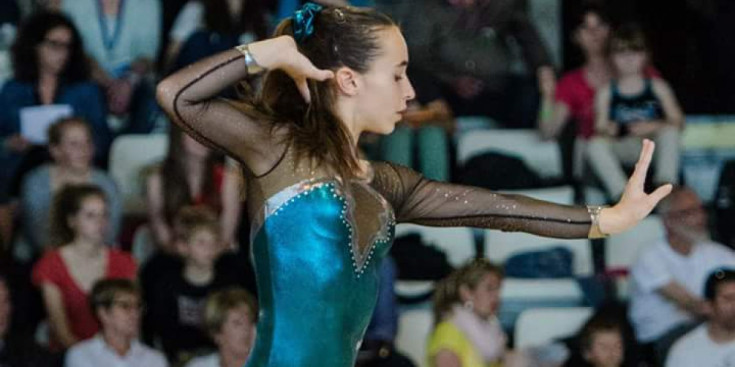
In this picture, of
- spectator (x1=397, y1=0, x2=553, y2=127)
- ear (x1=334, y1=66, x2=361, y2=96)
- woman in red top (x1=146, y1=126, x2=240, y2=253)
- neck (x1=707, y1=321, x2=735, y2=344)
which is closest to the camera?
ear (x1=334, y1=66, x2=361, y2=96)

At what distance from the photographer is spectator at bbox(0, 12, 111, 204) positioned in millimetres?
7875

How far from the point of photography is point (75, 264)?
7.37 metres

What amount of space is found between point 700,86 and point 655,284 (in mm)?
1532

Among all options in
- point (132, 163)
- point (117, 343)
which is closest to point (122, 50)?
point (132, 163)

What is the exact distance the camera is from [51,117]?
25.6 feet

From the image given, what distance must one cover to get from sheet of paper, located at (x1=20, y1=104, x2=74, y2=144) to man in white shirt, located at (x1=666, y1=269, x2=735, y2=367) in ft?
9.50

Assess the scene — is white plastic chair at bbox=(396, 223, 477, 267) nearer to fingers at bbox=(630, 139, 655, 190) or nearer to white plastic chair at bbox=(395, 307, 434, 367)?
white plastic chair at bbox=(395, 307, 434, 367)

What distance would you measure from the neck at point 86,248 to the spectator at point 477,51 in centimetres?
175

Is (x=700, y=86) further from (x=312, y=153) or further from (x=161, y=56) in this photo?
(x=312, y=153)

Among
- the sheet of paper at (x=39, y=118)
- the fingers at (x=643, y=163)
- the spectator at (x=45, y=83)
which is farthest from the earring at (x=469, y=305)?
the fingers at (x=643, y=163)

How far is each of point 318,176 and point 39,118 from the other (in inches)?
155

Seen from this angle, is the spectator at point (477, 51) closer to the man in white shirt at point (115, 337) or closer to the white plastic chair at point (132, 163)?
the white plastic chair at point (132, 163)

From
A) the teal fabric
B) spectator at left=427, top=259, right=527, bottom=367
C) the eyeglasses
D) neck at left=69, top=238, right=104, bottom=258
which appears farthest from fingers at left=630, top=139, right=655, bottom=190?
the eyeglasses

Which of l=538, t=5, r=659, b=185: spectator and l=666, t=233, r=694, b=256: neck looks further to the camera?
l=538, t=5, r=659, b=185: spectator
